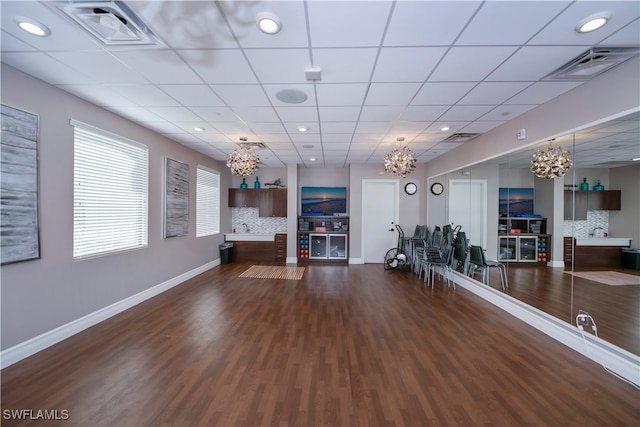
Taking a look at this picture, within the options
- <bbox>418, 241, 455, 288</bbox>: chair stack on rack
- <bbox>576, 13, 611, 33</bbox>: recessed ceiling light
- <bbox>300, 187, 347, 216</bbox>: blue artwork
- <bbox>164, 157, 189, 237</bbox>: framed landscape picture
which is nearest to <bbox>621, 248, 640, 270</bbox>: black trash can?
<bbox>576, 13, 611, 33</bbox>: recessed ceiling light

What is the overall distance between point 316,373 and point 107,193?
382 cm

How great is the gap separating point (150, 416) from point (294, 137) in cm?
423

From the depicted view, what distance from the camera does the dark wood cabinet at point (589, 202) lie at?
268cm

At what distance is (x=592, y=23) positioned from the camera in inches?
71.6

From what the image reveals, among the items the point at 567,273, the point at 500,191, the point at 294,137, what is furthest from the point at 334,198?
the point at 567,273

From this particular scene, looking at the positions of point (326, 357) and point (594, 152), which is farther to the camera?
point (594, 152)

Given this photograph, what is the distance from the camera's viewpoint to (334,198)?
26.0 feet

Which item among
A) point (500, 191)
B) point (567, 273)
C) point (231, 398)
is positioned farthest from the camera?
point (500, 191)

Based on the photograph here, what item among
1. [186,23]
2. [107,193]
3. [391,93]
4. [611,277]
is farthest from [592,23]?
[107,193]

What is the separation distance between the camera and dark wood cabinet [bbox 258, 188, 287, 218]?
756cm

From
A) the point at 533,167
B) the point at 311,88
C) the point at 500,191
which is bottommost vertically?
the point at 500,191

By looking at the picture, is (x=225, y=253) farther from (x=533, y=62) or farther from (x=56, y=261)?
(x=533, y=62)

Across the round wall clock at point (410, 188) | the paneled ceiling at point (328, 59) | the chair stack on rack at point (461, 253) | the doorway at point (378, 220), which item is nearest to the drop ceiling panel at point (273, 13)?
the paneled ceiling at point (328, 59)

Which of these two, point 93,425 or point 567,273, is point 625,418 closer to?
point 567,273
